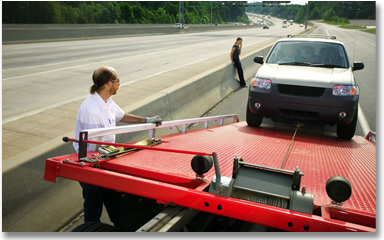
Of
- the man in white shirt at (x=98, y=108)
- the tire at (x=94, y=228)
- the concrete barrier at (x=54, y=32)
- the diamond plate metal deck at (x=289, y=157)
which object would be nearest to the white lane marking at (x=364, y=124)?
the diamond plate metal deck at (x=289, y=157)

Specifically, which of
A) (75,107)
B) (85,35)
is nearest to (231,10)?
(85,35)

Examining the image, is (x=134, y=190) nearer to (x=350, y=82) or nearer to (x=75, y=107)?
(x=350, y=82)

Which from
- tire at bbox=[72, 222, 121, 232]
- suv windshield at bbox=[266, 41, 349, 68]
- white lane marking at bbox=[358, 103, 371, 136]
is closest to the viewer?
tire at bbox=[72, 222, 121, 232]

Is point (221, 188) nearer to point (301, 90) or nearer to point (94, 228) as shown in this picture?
point (94, 228)

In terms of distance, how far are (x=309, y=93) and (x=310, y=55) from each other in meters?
1.57

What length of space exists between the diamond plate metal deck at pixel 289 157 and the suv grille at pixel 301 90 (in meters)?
0.71

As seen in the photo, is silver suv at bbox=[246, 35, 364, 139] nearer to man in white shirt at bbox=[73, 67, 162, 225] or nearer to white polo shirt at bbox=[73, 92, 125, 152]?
man in white shirt at bbox=[73, 67, 162, 225]

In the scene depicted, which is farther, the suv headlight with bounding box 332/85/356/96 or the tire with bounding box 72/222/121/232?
the suv headlight with bounding box 332/85/356/96

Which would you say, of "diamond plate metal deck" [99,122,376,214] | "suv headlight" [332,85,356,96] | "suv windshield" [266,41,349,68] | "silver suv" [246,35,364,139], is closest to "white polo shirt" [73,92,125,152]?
"diamond plate metal deck" [99,122,376,214]

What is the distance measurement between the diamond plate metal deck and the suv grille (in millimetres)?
711

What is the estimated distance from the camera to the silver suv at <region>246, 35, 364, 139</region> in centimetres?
601

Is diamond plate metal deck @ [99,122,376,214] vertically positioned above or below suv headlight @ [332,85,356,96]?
below

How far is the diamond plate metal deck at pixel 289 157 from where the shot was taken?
2943 mm

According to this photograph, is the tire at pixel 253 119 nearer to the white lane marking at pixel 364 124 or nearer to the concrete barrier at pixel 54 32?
the white lane marking at pixel 364 124
